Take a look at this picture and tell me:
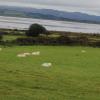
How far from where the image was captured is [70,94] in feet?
57.3

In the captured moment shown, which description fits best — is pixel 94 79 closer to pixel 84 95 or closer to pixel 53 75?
pixel 53 75

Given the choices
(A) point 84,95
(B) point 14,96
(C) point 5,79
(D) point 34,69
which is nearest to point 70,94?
(A) point 84,95

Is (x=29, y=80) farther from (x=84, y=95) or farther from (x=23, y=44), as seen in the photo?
(x=23, y=44)

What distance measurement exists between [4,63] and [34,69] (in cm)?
327

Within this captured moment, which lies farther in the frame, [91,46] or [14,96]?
[91,46]

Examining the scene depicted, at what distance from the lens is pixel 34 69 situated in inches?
963

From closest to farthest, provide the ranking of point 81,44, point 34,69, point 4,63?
1. point 34,69
2. point 4,63
3. point 81,44

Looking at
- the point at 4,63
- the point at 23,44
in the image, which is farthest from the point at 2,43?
the point at 4,63

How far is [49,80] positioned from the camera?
20.5 m

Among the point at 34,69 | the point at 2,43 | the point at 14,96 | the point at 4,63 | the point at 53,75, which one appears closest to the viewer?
the point at 14,96

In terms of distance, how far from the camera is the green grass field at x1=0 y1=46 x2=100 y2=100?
17.1 metres

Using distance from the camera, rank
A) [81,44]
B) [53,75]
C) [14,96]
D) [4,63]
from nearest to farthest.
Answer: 1. [14,96]
2. [53,75]
3. [4,63]
4. [81,44]

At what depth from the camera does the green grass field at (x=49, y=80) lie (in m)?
17.1

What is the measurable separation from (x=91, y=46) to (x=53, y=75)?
89.3 ft
